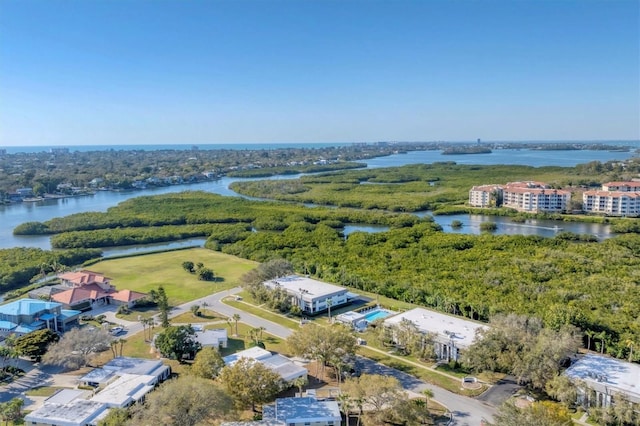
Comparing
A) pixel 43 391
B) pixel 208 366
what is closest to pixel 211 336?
pixel 208 366

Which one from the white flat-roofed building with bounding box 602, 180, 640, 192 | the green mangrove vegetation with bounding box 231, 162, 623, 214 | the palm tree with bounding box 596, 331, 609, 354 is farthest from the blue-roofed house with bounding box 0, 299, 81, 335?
the white flat-roofed building with bounding box 602, 180, 640, 192

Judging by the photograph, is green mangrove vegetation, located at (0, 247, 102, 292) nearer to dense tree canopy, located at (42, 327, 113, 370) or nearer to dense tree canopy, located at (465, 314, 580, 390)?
dense tree canopy, located at (42, 327, 113, 370)

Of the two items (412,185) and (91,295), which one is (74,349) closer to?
(91,295)

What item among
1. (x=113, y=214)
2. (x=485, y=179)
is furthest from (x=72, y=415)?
(x=485, y=179)

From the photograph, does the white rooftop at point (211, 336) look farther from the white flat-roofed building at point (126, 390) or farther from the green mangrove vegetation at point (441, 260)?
the green mangrove vegetation at point (441, 260)

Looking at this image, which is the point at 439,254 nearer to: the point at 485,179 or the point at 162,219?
the point at 162,219
